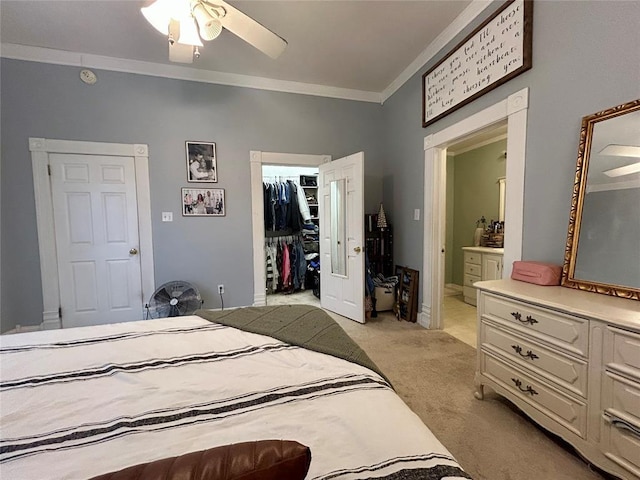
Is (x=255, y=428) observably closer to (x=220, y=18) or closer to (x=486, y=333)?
(x=486, y=333)

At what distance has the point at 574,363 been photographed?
127 centimetres

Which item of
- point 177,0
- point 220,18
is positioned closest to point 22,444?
point 177,0

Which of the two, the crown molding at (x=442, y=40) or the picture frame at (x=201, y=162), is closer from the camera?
the crown molding at (x=442, y=40)

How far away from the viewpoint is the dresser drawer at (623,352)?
106 cm

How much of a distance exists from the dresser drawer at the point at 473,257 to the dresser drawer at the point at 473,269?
0.14 feet

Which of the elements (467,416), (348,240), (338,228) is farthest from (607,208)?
(338,228)

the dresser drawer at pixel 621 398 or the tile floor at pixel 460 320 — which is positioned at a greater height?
the dresser drawer at pixel 621 398

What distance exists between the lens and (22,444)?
67 cm

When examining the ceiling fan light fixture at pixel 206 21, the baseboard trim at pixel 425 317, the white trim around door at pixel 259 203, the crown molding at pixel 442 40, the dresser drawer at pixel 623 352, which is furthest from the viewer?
the white trim around door at pixel 259 203

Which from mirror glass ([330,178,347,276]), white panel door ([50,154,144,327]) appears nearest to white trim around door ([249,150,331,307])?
mirror glass ([330,178,347,276])

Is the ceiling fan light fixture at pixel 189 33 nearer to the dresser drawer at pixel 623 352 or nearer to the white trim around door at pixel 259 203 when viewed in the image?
the white trim around door at pixel 259 203

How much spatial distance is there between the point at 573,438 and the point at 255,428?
1508 mm

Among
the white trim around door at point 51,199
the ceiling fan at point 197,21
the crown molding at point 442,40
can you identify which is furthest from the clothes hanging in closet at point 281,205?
the ceiling fan at point 197,21

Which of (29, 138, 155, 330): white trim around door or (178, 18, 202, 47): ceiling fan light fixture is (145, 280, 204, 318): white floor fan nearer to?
(29, 138, 155, 330): white trim around door
